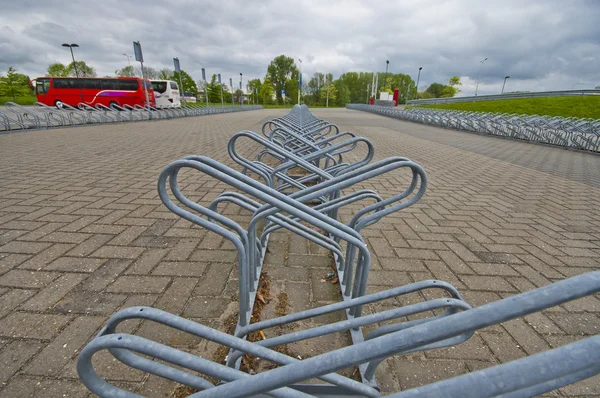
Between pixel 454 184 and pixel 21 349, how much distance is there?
5595mm

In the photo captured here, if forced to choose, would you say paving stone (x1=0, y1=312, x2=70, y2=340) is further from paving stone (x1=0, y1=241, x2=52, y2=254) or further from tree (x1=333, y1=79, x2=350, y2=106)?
tree (x1=333, y1=79, x2=350, y2=106)

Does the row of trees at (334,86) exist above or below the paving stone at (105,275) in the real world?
above

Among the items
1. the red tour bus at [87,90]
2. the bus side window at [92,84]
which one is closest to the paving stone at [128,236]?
the red tour bus at [87,90]

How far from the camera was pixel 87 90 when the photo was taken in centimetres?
2248

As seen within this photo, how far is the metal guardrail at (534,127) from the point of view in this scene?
9452 millimetres

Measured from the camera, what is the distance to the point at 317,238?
2062 millimetres

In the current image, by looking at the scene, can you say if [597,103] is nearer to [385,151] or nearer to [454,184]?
[385,151]

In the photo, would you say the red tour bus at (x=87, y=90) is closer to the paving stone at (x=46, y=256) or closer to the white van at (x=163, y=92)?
the white van at (x=163, y=92)

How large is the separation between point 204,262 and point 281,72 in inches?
3159

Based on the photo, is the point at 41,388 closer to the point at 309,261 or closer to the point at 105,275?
the point at 105,275

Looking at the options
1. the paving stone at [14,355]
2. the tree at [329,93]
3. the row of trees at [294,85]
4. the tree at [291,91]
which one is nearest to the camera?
the paving stone at [14,355]

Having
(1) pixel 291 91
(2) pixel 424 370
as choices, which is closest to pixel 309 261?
(2) pixel 424 370

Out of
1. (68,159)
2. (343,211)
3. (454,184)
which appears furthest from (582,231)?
(68,159)

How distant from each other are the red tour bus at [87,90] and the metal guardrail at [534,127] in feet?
69.9
